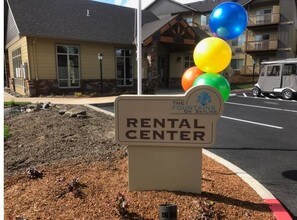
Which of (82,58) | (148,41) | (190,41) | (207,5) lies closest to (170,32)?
(190,41)

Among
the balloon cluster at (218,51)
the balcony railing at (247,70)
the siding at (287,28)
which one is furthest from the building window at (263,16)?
the balloon cluster at (218,51)

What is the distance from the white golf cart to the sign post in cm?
1384

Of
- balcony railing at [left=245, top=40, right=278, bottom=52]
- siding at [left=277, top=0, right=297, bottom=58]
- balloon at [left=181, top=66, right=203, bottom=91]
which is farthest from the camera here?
balcony railing at [left=245, top=40, right=278, bottom=52]

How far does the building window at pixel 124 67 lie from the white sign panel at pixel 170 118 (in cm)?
1505

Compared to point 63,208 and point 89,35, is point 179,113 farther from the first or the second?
point 89,35

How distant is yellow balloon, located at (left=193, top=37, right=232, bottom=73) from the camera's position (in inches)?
151

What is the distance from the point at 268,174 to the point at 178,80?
18464mm

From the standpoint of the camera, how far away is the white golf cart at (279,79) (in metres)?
15.2

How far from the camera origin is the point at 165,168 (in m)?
3.50

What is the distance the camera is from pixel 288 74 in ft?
50.6

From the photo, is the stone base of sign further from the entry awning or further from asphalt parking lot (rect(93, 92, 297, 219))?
the entry awning

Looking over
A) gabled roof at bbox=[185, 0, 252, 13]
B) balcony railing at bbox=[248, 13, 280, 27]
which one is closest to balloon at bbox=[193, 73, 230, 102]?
balcony railing at bbox=[248, 13, 280, 27]

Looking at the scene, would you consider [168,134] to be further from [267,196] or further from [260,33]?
[260,33]

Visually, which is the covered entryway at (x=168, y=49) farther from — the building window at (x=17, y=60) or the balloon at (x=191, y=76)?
the balloon at (x=191, y=76)
